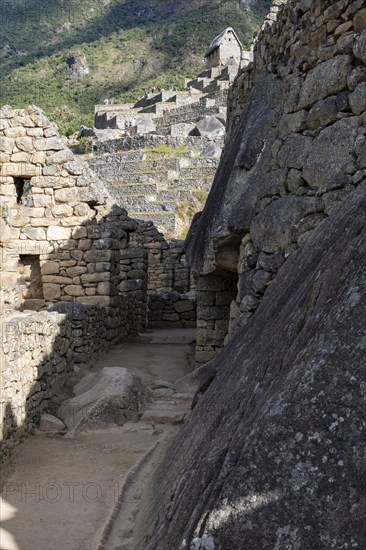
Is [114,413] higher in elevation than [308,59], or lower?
lower

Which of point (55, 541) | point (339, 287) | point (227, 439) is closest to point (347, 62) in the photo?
point (339, 287)

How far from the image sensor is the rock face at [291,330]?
2.35m

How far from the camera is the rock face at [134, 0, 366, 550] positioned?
7.72ft

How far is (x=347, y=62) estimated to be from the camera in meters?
4.93

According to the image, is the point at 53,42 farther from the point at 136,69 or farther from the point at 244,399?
the point at 244,399

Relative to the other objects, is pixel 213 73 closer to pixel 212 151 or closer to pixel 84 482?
pixel 212 151

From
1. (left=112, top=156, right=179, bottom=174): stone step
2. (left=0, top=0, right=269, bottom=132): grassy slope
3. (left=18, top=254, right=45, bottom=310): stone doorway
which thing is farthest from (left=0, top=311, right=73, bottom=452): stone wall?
(left=0, top=0, right=269, bottom=132): grassy slope

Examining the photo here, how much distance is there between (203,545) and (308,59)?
4558 mm

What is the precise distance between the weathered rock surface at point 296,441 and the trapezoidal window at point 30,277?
834 cm

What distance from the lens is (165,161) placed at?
3341cm

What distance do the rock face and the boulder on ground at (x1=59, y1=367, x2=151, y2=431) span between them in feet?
5.79

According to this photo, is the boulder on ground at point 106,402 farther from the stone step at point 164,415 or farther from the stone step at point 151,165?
the stone step at point 151,165

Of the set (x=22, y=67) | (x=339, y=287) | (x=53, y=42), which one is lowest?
(x=339, y=287)

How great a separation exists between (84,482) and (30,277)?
21.6 feet
